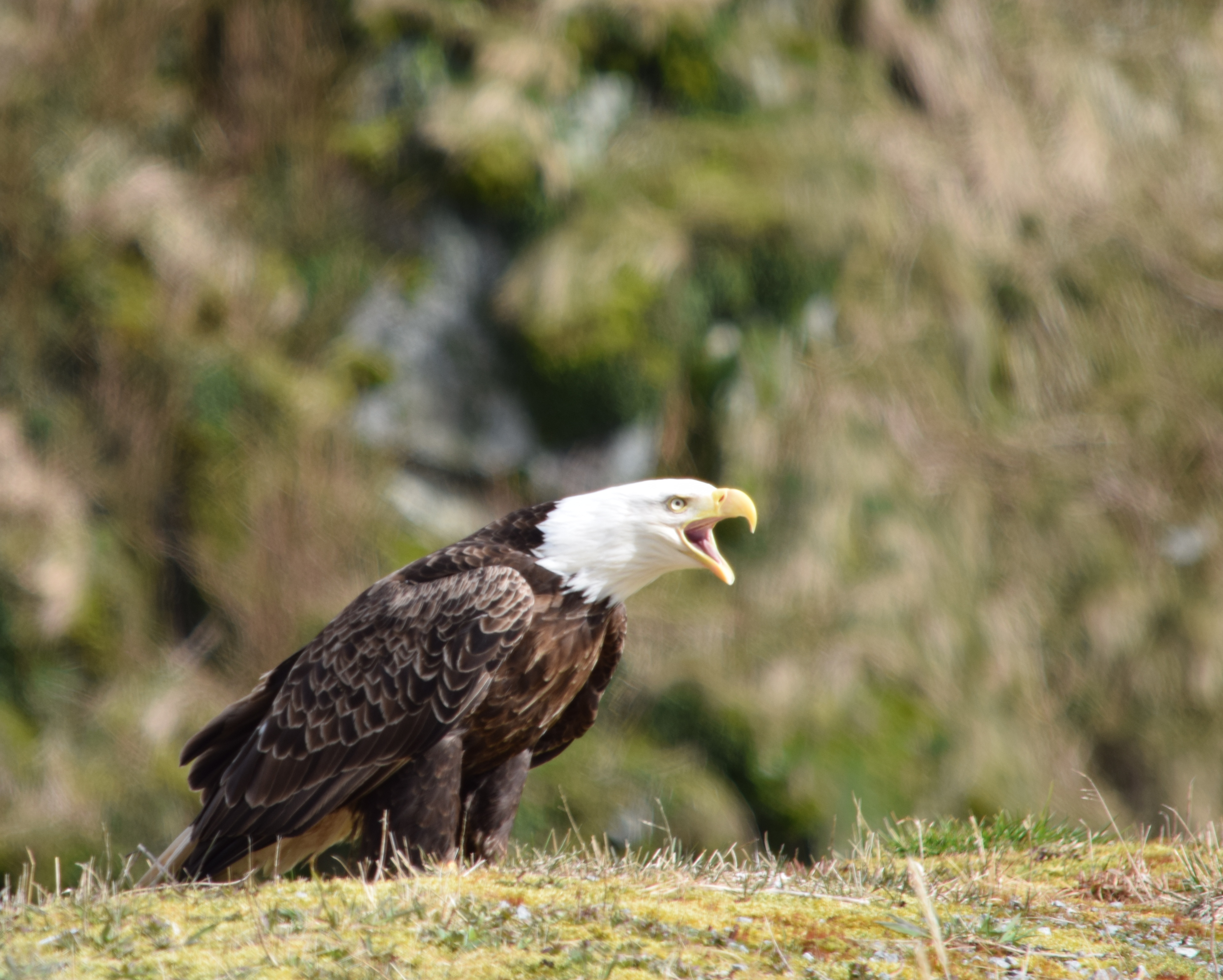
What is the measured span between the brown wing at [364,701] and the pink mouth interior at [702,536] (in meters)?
0.66

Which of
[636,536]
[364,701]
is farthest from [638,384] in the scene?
[364,701]

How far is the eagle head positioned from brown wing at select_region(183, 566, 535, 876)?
0.74 ft

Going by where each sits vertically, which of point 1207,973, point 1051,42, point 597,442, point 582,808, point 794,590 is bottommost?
point 582,808

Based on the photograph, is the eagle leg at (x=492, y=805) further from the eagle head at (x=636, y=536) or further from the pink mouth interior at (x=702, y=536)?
the pink mouth interior at (x=702, y=536)

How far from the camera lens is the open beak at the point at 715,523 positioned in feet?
16.0

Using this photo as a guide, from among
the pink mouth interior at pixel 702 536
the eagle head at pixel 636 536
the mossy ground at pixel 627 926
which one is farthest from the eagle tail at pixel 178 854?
the pink mouth interior at pixel 702 536

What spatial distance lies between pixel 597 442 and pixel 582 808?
112 inches

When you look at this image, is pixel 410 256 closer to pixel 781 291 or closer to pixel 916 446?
pixel 781 291

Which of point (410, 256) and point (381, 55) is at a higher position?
point (381, 55)

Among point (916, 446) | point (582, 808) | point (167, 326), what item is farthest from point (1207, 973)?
point (916, 446)

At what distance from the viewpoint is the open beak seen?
488cm

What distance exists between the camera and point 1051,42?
13.0 m

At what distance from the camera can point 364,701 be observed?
484cm

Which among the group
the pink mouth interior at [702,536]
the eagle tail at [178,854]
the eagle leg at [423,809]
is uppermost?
the pink mouth interior at [702,536]
